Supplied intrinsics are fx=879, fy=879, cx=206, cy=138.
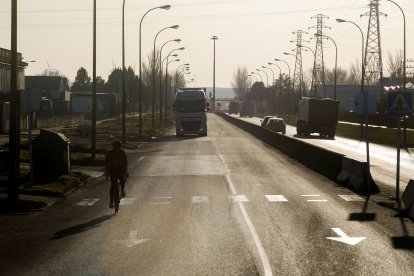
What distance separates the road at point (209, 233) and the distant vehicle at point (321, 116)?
145 ft

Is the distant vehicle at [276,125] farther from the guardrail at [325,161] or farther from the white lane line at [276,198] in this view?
the white lane line at [276,198]

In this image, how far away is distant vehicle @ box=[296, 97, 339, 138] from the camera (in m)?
74.4

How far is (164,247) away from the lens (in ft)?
49.9

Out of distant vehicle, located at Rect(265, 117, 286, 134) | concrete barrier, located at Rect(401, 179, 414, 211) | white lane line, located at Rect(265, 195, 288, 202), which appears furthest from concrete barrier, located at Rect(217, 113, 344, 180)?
distant vehicle, located at Rect(265, 117, 286, 134)

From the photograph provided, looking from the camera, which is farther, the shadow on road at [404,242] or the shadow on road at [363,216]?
the shadow on road at [363,216]

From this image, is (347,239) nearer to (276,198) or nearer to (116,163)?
(116,163)

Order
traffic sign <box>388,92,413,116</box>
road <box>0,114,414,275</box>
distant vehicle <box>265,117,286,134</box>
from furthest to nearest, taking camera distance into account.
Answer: distant vehicle <box>265,117,286,134</box> < traffic sign <box>388,92,413,116</box> < road <box>0,114,414,275</box>

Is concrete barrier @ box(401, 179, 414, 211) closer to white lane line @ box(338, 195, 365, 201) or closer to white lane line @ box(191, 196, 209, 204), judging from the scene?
white lane line @ box(338, 195, 365, 201)

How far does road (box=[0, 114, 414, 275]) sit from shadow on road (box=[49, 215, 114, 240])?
2 cm

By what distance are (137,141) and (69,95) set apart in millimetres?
78506

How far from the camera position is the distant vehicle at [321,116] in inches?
2928

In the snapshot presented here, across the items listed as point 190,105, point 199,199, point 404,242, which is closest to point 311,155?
point 199,199

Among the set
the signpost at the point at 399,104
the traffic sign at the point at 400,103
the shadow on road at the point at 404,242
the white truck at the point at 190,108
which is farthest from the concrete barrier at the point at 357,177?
the white truck at the point at 190,108

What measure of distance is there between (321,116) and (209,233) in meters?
58.9
